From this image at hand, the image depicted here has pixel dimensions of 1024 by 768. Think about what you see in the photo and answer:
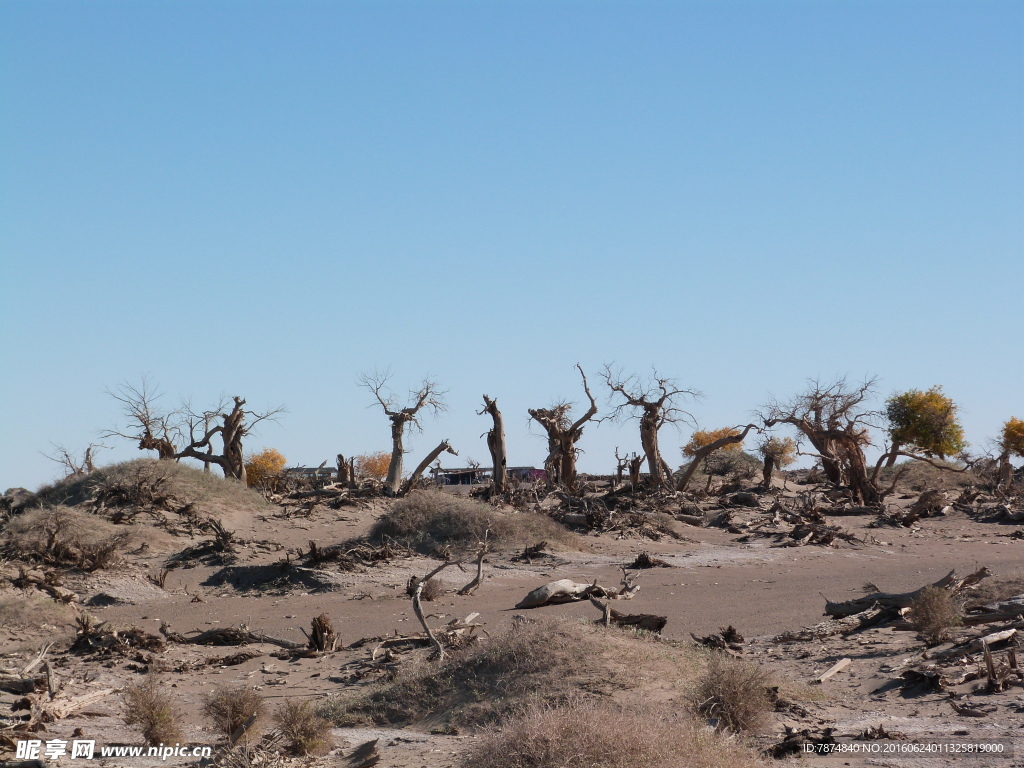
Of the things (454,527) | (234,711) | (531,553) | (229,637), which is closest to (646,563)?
(531,553)

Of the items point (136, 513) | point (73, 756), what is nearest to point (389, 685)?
point (73, 756)

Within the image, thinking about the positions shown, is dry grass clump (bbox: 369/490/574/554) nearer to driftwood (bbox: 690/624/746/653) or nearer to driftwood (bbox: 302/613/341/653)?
driftwood (bbox: 302/613/341/653)

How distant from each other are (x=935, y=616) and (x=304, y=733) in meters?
7.22

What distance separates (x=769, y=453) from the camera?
32.1m

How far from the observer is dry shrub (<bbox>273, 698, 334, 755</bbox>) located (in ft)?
26.1

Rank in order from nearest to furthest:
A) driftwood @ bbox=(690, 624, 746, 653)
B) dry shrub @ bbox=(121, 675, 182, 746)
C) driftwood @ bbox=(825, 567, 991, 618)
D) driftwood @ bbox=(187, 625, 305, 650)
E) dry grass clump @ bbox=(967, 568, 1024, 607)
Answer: dry shrub @ bbox=(121, 675, 182, 746) → driftwood @ bbox=(690, 624, 746, 653) → dry grass clump @ bbox=(967, 568, 1024, 607) → driftwood @ bbox=(825, 567, 991, 618) → driftwood @ bbox=(187, 625, 305, 650)

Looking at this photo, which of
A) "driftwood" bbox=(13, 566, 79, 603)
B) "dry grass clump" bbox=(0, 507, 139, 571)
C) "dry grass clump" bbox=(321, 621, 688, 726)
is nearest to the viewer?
"dry grass clump" bbox=(321, 621, 688, 726)

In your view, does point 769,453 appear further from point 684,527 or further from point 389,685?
point 389,685

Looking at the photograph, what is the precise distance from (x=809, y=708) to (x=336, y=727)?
4.56 metres

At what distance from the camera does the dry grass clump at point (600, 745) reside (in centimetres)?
637

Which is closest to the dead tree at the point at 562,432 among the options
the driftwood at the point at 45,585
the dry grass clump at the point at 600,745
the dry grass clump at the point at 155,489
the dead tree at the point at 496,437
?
the dead tree at the point at 496,437

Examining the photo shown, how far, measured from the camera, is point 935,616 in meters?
10.8

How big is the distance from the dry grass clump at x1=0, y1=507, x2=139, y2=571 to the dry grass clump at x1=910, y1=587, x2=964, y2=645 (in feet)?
50.4

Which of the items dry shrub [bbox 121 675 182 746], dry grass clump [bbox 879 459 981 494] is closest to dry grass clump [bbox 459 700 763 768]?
dry shrub [bbox 121 675 182 746]
